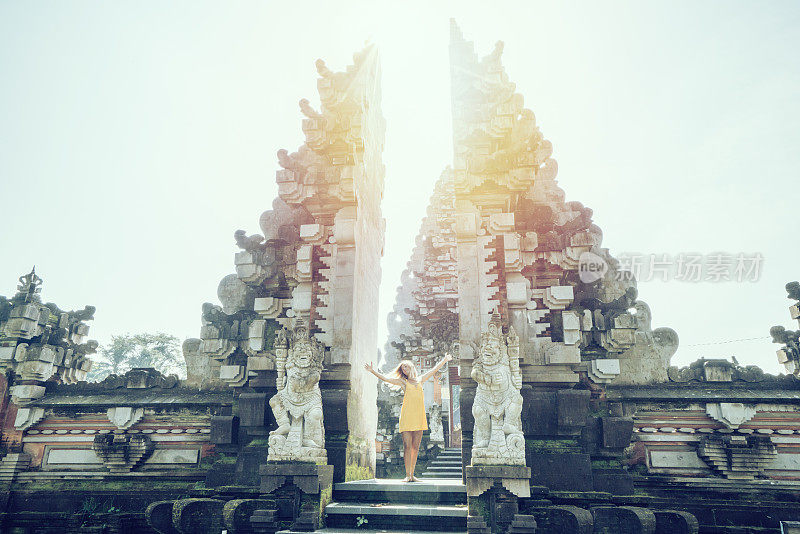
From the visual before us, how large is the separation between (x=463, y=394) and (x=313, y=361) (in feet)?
7.46

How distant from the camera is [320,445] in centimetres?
723

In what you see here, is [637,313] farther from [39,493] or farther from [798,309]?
[39,493]

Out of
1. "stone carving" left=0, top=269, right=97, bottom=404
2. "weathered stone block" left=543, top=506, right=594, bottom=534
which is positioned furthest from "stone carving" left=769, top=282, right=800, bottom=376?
"stone carving" left=0, top=269, right=97, bottom=404

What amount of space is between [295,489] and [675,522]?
511 centimetres

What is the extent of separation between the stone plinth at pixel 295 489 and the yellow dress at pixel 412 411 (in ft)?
5.34

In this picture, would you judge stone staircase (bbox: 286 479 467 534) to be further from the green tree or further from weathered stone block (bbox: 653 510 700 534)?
the green tree

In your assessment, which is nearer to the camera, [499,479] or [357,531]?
[499,479]

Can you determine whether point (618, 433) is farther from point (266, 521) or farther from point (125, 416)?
point (125, 416)

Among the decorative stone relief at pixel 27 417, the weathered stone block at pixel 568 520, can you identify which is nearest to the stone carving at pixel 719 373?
the weathered stone block at pixel 568 520

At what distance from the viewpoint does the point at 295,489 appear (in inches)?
265

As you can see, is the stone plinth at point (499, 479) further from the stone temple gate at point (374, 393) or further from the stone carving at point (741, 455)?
the stone carving at point (741, 455)

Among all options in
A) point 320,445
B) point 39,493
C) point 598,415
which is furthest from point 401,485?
point 39,493

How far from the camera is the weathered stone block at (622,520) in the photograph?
6.70 meters

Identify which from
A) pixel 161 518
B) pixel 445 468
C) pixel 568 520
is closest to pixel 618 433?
pixel 568 520
